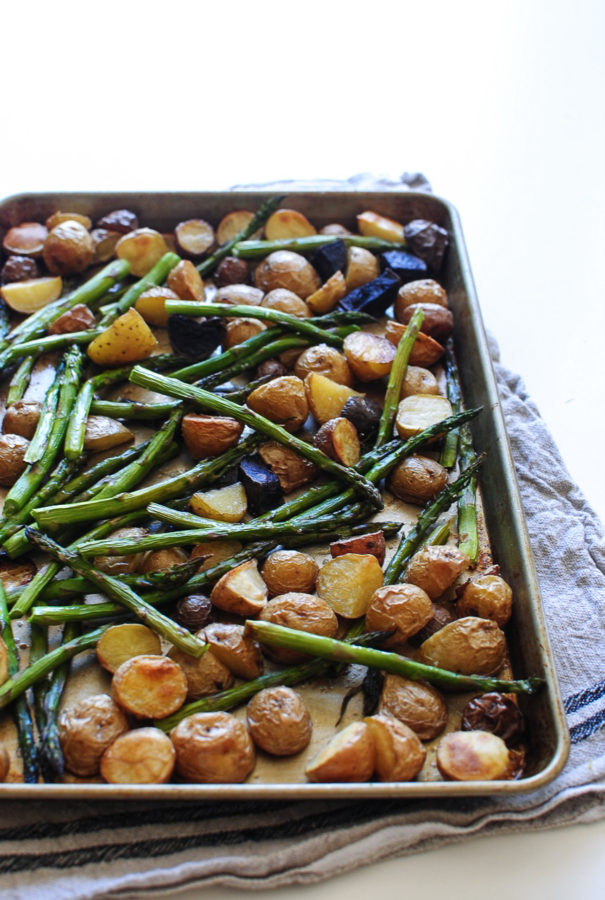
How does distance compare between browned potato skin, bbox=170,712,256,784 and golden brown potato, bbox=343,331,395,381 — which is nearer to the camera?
browned potato skin, bbox=170,712,256,784

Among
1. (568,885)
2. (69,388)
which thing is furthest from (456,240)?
(568,885)

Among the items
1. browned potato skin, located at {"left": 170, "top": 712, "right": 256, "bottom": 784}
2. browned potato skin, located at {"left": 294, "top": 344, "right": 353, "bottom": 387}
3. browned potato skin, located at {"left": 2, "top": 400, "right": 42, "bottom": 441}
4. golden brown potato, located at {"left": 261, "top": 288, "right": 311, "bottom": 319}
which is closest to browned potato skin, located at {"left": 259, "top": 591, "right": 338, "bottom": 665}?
browned potato skin, located at {"left": 170, "top": 712, "right": 256, "bottom": 784}

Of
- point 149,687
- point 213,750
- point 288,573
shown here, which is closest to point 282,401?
point 288,573

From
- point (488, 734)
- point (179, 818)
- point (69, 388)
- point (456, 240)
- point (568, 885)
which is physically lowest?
point (568, 885)

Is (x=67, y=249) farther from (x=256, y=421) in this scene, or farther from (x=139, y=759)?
(x=139, y=759)

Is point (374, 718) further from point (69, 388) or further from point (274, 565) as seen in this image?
point (69, 388)

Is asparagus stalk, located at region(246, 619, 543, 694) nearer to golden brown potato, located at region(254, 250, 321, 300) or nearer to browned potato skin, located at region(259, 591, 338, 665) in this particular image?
browned potato skin, located at region(259, 591, 338, 665)
